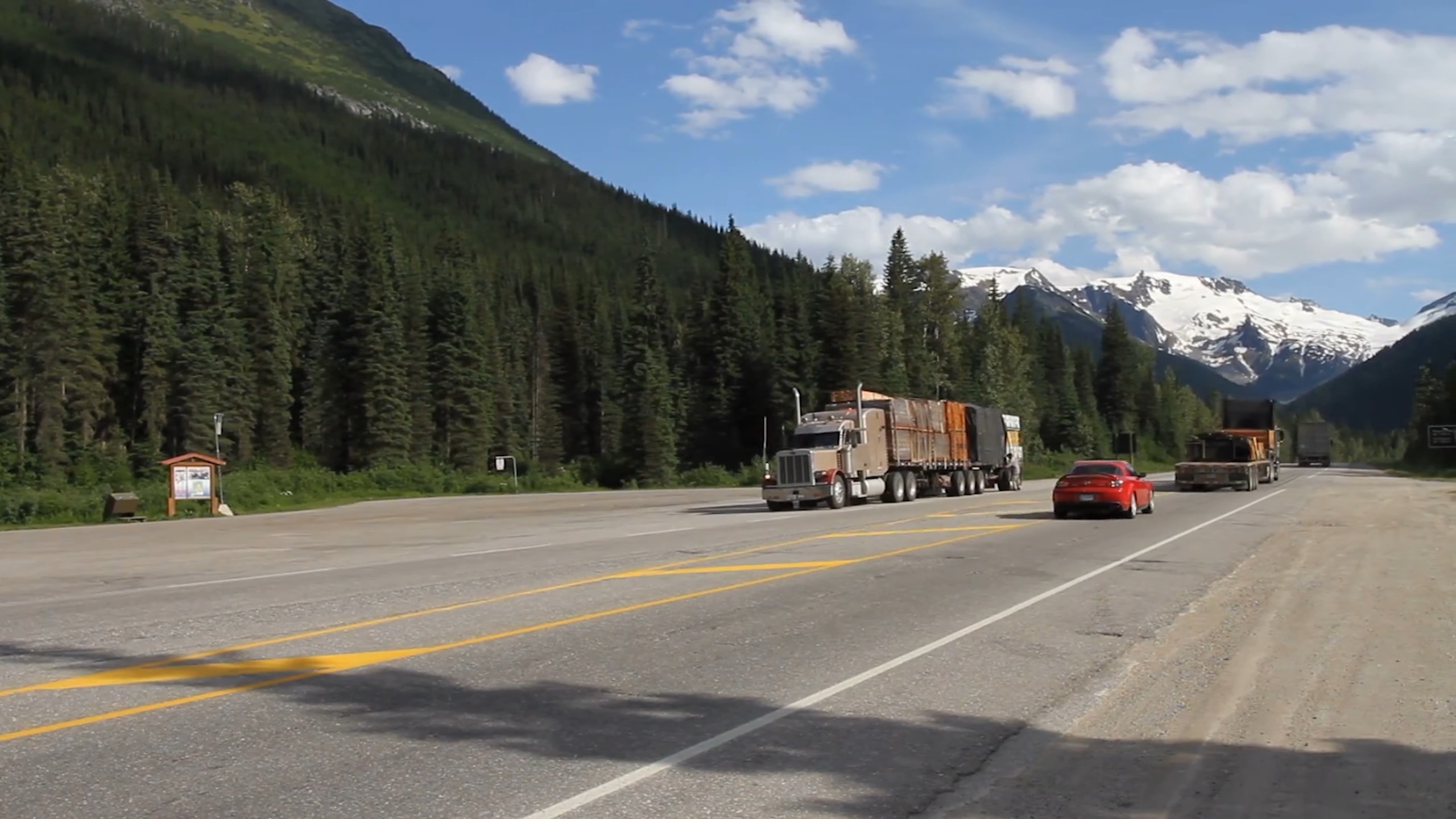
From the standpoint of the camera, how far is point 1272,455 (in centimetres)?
6053

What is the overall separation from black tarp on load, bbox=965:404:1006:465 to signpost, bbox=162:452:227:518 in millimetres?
30340

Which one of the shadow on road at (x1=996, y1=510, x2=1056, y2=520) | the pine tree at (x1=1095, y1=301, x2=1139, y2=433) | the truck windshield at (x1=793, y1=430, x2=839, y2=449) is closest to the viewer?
the shadow on road at (x1=996, y1=510, x2=1056, y2=520)

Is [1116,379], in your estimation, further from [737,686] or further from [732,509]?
[737,686]

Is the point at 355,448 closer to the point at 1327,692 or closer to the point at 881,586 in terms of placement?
the point at 881,586

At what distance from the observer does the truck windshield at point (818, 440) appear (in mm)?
39312

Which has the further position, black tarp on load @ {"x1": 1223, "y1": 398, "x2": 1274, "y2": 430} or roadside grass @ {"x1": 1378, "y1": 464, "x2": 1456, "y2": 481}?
roadside grass @ {"x1": 1378, "y1": 464, "x2": 1456, "y2": 481}

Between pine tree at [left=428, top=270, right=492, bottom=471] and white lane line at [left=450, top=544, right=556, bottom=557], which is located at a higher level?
pine tree at [left=428, top=270, right=492, bottom=471]

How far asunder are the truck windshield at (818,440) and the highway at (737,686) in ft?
61.1

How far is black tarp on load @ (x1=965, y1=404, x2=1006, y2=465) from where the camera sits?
1984 inches

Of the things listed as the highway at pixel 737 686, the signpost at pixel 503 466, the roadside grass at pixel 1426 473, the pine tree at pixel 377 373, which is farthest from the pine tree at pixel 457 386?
the highway at pixel 737 686

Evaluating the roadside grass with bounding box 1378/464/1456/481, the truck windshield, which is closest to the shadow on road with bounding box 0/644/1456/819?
the truck windshield

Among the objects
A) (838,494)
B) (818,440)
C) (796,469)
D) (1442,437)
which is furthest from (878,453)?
(1442,437)

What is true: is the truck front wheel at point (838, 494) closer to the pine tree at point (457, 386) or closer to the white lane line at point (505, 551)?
the white lane line at point (505, 551)

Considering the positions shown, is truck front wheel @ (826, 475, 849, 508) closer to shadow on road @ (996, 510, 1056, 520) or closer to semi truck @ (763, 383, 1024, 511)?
semi truck @ (763, 383, 1024, 511)
